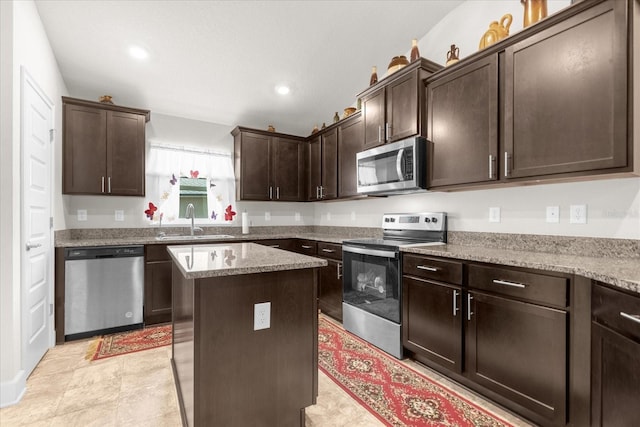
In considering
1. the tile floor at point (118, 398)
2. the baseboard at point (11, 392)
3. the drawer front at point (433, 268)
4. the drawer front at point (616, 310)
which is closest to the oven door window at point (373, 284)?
the drawer front at point (433, 268)

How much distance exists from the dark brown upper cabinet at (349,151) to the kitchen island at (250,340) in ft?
6.99

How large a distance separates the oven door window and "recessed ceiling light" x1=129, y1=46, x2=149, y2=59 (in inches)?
113

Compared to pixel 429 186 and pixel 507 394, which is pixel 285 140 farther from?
pixel 507 394

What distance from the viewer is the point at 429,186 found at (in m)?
Result: 2.59

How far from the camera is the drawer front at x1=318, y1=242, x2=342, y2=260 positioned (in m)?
3.32

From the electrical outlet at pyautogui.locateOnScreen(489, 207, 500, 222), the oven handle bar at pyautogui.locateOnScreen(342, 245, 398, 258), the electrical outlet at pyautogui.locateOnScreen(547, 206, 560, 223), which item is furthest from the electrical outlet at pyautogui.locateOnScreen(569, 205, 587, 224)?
the oven handle bar at pyautogui.locateOnScreen(342, 245, 398, 258)

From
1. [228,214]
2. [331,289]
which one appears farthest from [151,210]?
[331,289]

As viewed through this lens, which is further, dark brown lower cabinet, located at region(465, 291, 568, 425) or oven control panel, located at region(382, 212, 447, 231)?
oven control panel, located at region(382, 212, 447, 231)

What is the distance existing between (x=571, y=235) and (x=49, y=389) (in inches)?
147

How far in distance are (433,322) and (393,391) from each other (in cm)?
57

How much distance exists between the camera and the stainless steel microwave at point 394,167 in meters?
2.57

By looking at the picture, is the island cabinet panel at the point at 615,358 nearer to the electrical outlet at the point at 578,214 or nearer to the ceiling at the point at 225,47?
the electrical outlet at the point at 578,214

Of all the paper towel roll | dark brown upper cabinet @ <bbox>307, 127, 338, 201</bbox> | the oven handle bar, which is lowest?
the oven handle bar

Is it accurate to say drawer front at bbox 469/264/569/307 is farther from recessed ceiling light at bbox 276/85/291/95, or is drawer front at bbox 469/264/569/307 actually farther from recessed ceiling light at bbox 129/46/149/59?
recessed ceiling light at bbox 129/46/149/59
